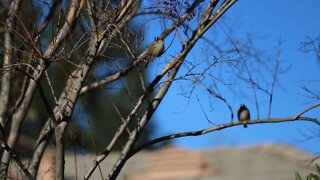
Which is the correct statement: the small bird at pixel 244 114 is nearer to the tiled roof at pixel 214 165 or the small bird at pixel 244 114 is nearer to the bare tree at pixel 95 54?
the bare tree at pixel 95 54

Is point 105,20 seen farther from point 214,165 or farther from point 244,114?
point 214,165

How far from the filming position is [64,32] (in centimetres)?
716

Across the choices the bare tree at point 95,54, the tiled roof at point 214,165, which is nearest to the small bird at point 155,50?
the bare tree at point 95,54

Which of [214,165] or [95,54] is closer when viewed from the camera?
[95,54]

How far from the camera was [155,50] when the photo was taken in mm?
6441

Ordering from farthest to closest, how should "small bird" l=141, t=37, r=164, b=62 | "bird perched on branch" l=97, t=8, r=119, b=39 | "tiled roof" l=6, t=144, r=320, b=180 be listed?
"tiled roof" l=6, t=144, r=320, b=180 → "small bird" l=141, t=37, r=164, b=62 → "bird perched on branch" l=97, t=8, r=119, b=39

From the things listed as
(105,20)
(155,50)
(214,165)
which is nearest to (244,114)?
(155,50)

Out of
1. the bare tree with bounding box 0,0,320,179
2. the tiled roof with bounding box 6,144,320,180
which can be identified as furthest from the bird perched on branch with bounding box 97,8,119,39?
the tiled roof with bounding box 6,144,320,180

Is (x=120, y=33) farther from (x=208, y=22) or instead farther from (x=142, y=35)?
(x=208, y=22)

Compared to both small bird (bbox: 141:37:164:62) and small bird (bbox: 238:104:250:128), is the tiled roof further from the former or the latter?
small bird (bbox: 141:37:164:62)

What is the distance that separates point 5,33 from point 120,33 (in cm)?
265

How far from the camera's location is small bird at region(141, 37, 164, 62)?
21.0 ft

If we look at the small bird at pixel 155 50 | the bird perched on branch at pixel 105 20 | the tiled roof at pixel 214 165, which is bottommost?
the tiled roof at pixel 214 165

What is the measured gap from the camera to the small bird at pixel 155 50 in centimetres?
641
